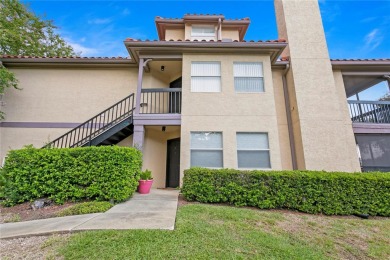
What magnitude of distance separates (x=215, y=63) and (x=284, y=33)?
13.8 ft

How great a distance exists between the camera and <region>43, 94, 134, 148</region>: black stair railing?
8516 mm

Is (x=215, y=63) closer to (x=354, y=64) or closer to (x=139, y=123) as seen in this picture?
(x=139, y=123)

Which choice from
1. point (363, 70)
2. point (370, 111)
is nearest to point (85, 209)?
point (370, 111)

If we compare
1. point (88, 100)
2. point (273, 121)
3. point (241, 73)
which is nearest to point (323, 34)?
point (241, 73)

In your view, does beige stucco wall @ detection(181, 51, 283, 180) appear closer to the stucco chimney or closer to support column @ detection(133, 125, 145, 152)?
the stucco chimney

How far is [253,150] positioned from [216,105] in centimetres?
245

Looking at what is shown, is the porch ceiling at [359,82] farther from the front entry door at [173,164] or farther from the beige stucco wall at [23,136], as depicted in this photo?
the beige stucco wall at [23,136]

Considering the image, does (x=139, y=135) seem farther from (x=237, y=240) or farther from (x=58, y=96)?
(x=237, y=240)

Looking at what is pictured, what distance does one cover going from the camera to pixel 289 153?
9.15m

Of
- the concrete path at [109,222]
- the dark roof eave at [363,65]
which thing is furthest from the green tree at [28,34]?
the dark roof eave at [363,65]

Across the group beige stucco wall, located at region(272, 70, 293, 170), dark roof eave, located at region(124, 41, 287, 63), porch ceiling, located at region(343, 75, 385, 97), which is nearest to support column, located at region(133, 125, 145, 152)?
dark roof eave, located at region(124, 41, 287, 63)

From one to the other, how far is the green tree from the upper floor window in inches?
398

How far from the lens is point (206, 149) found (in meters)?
8.24

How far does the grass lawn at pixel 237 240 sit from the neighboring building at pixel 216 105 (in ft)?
11.4
